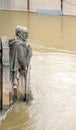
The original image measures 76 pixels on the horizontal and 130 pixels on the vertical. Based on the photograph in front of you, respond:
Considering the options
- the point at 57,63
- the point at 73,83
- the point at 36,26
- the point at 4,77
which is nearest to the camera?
the point at 4,77

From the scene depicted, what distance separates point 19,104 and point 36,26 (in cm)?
1210

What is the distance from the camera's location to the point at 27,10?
25250 millimetres

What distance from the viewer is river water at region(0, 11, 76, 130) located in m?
7.35

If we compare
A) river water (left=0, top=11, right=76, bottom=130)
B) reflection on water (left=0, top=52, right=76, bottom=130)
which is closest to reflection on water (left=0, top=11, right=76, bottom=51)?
river water (left=0, top=11, right=76, bottom=130)

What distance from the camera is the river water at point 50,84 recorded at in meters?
7.35

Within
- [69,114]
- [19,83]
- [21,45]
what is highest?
[21,45]

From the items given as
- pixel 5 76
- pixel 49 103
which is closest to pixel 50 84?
pixel 49 103

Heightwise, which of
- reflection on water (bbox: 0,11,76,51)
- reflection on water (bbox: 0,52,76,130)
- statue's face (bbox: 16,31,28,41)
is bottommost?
reflection on water (bbox: 0,52,76,130)

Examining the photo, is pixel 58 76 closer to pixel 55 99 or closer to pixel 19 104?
pixel 55 99

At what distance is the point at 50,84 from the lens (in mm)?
9562

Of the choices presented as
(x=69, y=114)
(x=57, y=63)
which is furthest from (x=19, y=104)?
(x=57, y=63)

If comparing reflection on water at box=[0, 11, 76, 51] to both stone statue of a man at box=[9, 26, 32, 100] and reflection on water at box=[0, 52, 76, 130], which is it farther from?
stone statue of a man at box=[9, 26, 32, 100]

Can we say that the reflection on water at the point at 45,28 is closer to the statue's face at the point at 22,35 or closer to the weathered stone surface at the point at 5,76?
the statue's face at the point at 22,35

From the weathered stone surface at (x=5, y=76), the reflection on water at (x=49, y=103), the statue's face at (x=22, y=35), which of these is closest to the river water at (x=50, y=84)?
the reflection on water at (x=49, y=103)
